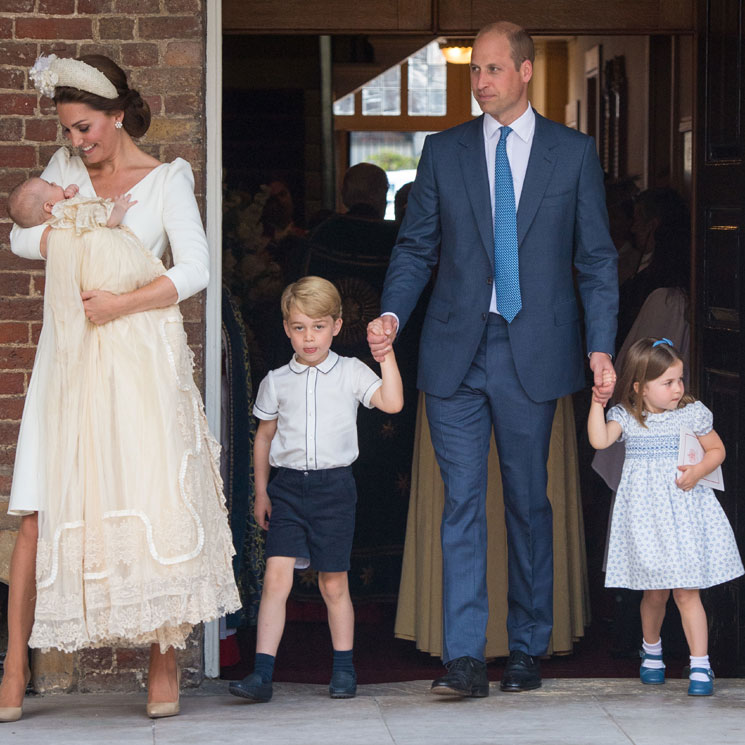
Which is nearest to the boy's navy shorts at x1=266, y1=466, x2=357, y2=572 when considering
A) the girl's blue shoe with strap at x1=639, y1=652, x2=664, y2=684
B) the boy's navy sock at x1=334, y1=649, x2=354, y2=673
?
the boy's navy sock at x1=334, y1=649, x2=354, y2=673

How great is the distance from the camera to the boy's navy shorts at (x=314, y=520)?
4.26 metres

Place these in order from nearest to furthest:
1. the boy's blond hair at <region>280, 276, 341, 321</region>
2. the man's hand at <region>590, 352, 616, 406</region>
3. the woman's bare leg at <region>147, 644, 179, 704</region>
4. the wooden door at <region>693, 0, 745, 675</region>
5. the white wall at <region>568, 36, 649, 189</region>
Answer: the woman's bare leg at <region>147, 644, 179, 704</region> → the man's hand at <region>590, 352, 616, 406</region> → the boy's blond hair at <region>280, 276, 341, 321</region> → the wooden door at <region>693, 0, 745, 675</region> → the white wall at <region>568, 36, 649, 189</region>

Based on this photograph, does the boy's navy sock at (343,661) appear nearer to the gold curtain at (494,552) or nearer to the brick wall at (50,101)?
the gold curtain at (494,552)

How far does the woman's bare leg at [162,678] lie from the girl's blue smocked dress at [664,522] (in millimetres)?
1352

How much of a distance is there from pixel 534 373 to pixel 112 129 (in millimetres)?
1400

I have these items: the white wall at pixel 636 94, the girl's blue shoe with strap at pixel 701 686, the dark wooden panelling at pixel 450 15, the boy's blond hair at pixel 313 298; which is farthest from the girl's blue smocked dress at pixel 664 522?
the white wall at pixel 636 94

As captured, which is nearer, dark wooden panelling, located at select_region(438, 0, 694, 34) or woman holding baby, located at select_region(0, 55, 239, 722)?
woman holding baby, located at select_region(0, 55, 239, 722)

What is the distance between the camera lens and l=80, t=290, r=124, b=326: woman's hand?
3.74 meters

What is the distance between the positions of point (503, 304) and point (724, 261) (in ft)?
3.47

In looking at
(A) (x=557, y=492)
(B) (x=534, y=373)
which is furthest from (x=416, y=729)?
(A) (x=557, y=492)

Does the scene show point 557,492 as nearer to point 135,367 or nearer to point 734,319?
point 734,319

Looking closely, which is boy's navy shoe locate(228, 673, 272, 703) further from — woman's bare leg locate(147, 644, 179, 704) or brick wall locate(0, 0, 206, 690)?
brick wall locate(0, 0, 206, 690)

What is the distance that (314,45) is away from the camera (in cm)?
1001

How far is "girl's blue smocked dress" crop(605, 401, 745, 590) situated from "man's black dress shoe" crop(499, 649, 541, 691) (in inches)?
13.6
